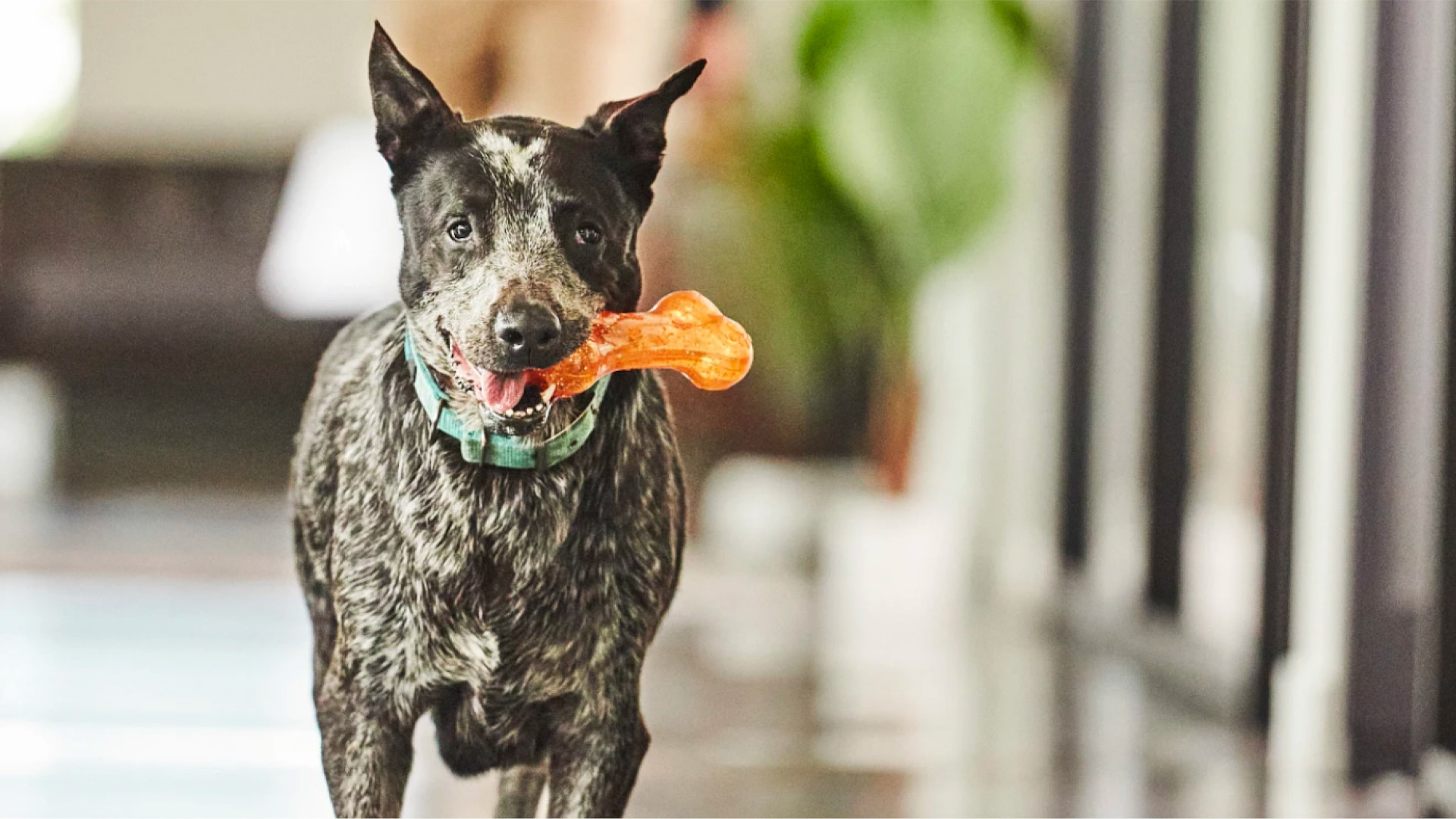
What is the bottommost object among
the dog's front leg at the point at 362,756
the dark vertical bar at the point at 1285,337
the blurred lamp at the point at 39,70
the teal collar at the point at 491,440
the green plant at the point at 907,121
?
the dog's front leg at the point at 362,756

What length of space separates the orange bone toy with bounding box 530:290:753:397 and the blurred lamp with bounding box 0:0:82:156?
9.12m

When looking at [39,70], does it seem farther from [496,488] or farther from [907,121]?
[496,488]

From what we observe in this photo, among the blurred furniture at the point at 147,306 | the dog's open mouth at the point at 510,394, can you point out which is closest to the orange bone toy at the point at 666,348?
the dog's open mouth at the point at 510,394

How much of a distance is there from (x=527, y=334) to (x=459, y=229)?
0.09m

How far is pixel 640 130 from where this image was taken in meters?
0.86

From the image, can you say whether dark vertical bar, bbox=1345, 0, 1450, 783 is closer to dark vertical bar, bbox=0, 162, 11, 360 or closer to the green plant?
the green plant

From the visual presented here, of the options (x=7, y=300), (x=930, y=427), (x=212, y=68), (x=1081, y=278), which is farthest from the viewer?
(x=212, y=68)

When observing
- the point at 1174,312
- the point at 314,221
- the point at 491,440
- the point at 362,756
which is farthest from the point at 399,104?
the point at 314,221

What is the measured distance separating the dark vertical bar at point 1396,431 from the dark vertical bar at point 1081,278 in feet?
7.09

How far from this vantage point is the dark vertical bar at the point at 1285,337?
2.88m

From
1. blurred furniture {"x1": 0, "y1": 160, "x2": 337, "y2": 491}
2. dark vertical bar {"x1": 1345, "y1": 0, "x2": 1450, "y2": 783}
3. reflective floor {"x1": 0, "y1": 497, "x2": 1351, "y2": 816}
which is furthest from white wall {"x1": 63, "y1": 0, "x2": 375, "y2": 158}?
dark vertical bar {"x1": 1345, "y1": 0, "x2": 1450, "y2": 783}

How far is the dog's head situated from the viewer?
32.6 inches

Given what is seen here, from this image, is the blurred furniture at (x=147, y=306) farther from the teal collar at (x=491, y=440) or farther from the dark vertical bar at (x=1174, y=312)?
the teal collar at (x=491, y=440)

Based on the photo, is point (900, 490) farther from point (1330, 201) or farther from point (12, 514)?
point (12, 514)
